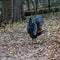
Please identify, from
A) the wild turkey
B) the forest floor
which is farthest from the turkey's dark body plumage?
the forest floor

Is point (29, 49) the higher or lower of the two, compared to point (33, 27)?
lower

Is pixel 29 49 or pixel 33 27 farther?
pixel 33 27

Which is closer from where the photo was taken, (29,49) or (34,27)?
(29,49)

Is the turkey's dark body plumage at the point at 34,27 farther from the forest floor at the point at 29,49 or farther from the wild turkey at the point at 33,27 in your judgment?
the forest floor at the point at 29,49

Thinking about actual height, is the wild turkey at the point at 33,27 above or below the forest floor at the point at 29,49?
above

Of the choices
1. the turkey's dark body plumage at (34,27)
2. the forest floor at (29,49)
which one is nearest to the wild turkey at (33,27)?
the turkey's dark body plumage at (34,27)

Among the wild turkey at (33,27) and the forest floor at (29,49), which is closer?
the forest floor at (29,49)

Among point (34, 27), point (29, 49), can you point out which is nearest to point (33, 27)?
point (34, 27)

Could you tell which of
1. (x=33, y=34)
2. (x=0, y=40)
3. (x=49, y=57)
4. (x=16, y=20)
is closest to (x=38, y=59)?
(x=49, y=57)

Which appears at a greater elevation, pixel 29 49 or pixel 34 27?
pixel 34 27

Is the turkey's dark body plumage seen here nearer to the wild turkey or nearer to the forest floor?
the wild turkey

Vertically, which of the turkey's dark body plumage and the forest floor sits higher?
the turkey's dark body plumage

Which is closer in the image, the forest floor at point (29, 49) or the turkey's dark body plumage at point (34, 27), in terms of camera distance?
the forest floor at point (29, 49)

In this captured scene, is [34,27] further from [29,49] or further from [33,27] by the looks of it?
[29,49]
